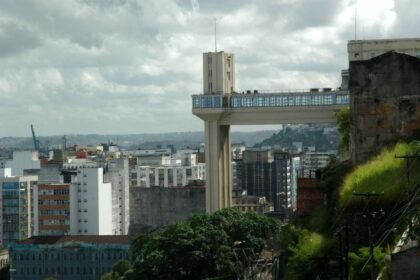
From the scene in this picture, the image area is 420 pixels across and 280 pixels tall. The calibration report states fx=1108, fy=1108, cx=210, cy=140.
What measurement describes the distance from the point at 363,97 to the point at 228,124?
1911 inches

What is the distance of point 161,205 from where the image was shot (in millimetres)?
111750

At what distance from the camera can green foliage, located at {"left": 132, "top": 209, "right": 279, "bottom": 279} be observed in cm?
3994

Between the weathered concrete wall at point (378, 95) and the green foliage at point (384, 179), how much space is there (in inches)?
246

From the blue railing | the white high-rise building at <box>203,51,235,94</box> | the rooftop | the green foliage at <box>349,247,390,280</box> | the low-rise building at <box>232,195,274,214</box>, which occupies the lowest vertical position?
the rooftop

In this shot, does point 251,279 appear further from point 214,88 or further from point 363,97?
point 214,88

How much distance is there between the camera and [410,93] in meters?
27.7

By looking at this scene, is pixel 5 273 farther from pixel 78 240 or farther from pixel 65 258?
pixel 78 240

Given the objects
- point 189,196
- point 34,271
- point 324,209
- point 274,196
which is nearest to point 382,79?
point 324,209

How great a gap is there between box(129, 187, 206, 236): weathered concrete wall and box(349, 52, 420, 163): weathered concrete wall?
78.2 metres

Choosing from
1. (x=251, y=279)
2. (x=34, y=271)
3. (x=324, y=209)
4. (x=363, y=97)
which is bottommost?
(x=34, y=271)

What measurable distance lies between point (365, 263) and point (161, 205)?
95.5 metres

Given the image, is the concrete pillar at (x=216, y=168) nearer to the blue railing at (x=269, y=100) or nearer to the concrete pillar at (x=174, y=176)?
the blue railing at (x=269, y=100)

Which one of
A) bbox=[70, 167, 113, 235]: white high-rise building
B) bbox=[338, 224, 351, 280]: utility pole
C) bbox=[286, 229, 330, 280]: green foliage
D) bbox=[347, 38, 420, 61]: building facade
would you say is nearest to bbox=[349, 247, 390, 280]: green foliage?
bbox=[338, 224, 351, 280]: utility pole

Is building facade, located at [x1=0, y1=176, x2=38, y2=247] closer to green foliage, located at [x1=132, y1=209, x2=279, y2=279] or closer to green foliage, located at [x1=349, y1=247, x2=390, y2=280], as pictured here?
green foliage, located at [x1=132, y1=209, x2=279, y2=279]
